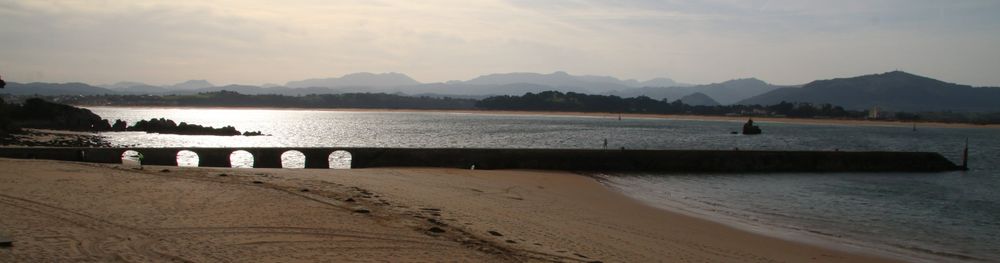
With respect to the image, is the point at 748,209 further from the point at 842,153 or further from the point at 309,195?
the point at 842,153

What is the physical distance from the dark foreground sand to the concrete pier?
6376 mm

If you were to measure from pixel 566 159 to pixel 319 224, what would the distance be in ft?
66.0

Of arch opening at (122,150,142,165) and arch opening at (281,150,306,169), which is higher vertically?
arch opening at (122,150,142,165)

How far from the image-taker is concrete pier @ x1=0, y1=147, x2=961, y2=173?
2498 centimetres

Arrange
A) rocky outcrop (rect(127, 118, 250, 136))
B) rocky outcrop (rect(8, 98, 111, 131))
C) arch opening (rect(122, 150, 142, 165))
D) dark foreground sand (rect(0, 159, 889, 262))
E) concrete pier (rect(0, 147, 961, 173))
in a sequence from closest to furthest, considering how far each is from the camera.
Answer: dark foreground sand (rect(0, 159, 889, 262)) → arch opening (rect(122, 150, 142, 165)) → concrete pier (rect(0, 147, 961, 173)) → rocky outcrop (rect(8, 98, 111, 131)) → rocky outcrop (rect(127, 118, 250, 136))

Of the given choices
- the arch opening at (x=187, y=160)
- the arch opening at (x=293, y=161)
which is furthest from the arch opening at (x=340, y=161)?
the arch opening at (x=187, y=160)

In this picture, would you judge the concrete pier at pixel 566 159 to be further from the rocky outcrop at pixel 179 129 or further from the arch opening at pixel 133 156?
the rocky outcrop at pixel 179 129

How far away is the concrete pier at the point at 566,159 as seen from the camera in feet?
82.0

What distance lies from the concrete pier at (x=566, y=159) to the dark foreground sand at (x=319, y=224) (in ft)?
20.9

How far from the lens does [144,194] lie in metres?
13.3

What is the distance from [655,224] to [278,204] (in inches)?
316

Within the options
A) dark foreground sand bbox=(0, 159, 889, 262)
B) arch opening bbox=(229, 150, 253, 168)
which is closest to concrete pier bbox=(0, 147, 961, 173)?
arch opening bbox=(229, 150, 253, 168)

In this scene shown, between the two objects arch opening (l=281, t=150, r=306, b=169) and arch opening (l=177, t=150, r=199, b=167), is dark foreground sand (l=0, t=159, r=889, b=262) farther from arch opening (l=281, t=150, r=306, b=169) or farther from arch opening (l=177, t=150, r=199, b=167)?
arch opening (l=177, t=150, r=199, b=167)

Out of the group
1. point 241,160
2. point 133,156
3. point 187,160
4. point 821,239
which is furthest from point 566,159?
point 187,160
